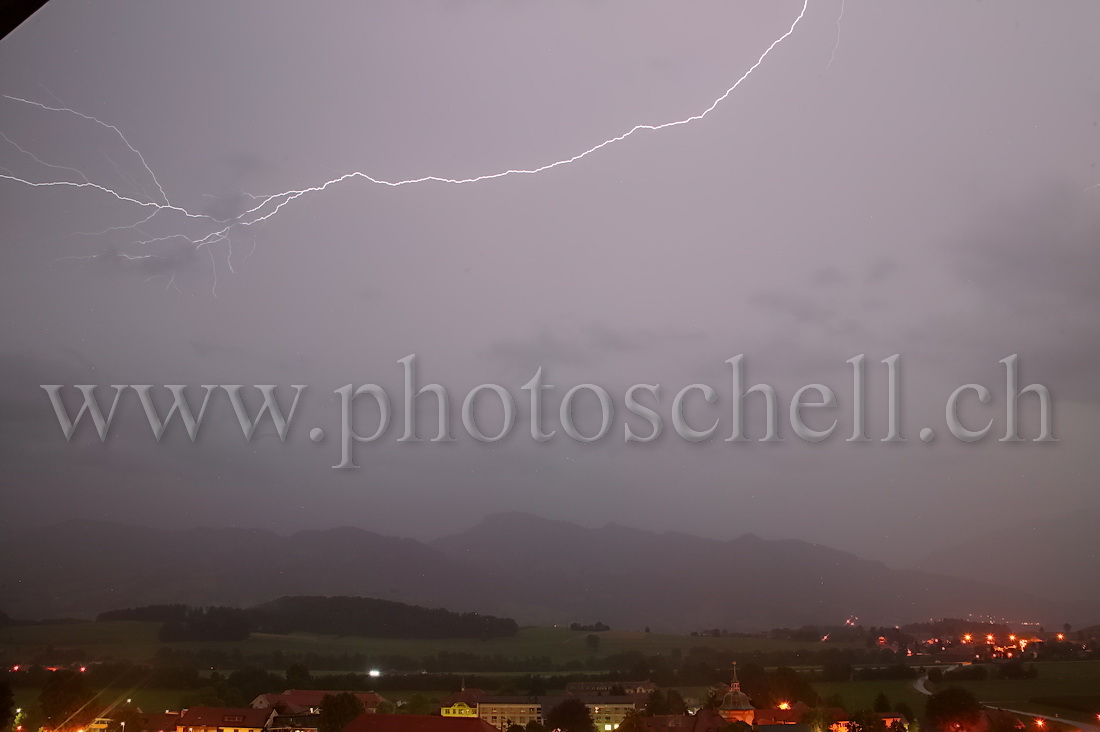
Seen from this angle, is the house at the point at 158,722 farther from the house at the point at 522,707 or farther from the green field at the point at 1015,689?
the green field at the point at 1015,689

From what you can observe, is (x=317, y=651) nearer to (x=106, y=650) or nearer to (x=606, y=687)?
(x=106, y=650)

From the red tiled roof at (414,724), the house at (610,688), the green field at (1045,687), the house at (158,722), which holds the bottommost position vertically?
the house at (610,688)

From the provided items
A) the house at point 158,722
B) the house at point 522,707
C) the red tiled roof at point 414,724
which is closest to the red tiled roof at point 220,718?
the house at point 158,722

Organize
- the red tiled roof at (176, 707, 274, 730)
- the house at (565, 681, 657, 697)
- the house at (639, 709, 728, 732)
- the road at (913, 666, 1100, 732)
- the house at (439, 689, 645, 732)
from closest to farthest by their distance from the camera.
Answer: the road at (913, 666, 1100, 732) → the house at (639, 709, 728, 732) → the red tiled roof at (176, 707, 274, 730) → the house at (439, 689, 645, 732) → the house at (565, 681, 657, 697)

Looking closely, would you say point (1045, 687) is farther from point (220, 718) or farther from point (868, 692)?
Answer: point (220, 718)

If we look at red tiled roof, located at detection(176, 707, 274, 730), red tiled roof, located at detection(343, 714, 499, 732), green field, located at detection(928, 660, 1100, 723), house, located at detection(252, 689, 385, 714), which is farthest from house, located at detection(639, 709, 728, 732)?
red tiled roof, located at detection(176, 707, 274, 730)

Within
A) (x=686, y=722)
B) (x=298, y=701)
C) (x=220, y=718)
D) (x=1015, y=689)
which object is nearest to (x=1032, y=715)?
(x=1015, y=689)

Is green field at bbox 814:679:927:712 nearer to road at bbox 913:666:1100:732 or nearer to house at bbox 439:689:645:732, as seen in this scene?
road at bbox 913:666:1100:732
